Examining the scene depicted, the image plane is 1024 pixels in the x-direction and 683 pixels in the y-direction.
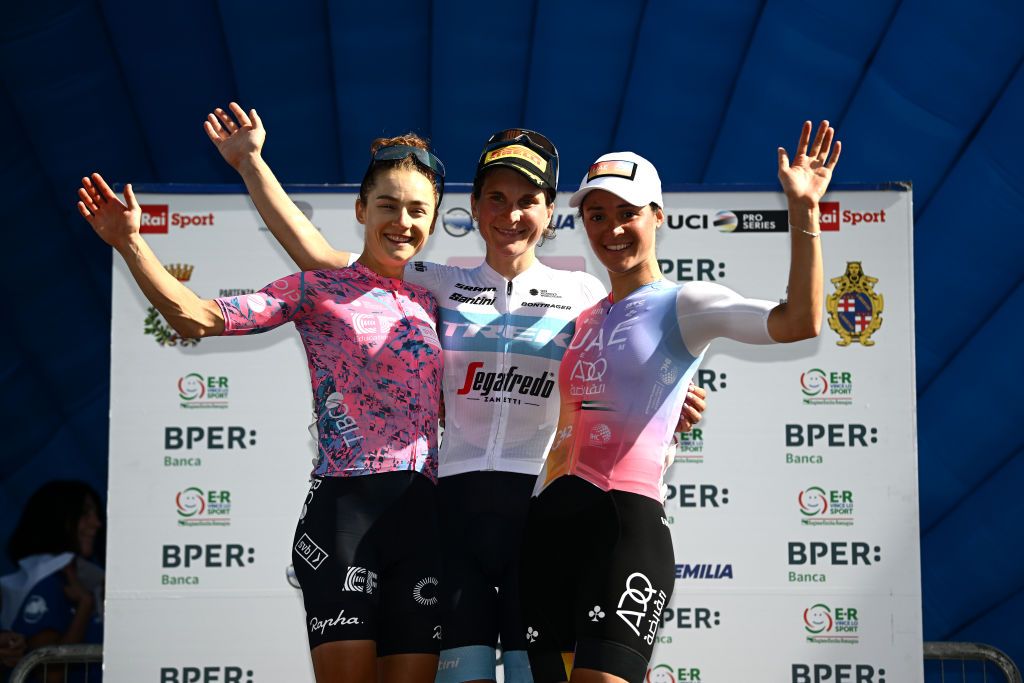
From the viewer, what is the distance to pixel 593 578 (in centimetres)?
300

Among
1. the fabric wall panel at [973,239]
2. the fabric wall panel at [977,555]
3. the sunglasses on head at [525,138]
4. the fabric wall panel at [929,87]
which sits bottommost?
the fabric wall panel at [977,555]

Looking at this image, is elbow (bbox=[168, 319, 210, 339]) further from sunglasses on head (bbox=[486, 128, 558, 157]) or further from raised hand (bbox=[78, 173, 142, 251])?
sunglasses on head (bbox=[486, 128, 558, 157])

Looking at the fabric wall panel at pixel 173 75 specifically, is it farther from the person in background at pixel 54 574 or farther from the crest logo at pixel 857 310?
the crest logo at pixel 857 310

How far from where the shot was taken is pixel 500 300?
364cm

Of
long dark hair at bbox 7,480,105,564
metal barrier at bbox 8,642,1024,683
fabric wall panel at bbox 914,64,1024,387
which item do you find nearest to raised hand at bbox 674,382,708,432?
metal barrier at bbox 8,642,1024,683

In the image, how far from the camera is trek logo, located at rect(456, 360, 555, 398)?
11.5 ft

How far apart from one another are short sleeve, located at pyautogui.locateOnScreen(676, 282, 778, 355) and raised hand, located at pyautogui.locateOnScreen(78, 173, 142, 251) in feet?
4.81

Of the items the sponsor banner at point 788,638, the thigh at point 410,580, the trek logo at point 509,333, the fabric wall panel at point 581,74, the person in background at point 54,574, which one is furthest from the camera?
the fabric wall panel at point 581,74

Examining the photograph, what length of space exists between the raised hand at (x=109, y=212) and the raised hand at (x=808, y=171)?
168 cm

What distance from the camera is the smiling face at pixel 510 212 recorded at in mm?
3529

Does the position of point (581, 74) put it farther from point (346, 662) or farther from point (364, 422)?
point (346, 662)

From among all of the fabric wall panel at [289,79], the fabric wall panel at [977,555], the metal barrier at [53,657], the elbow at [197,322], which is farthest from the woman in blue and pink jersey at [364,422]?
the fabric wall panel at [977,555]

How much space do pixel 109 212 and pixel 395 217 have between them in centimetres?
79

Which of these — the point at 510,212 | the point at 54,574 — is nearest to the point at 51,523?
the point at 54,574
